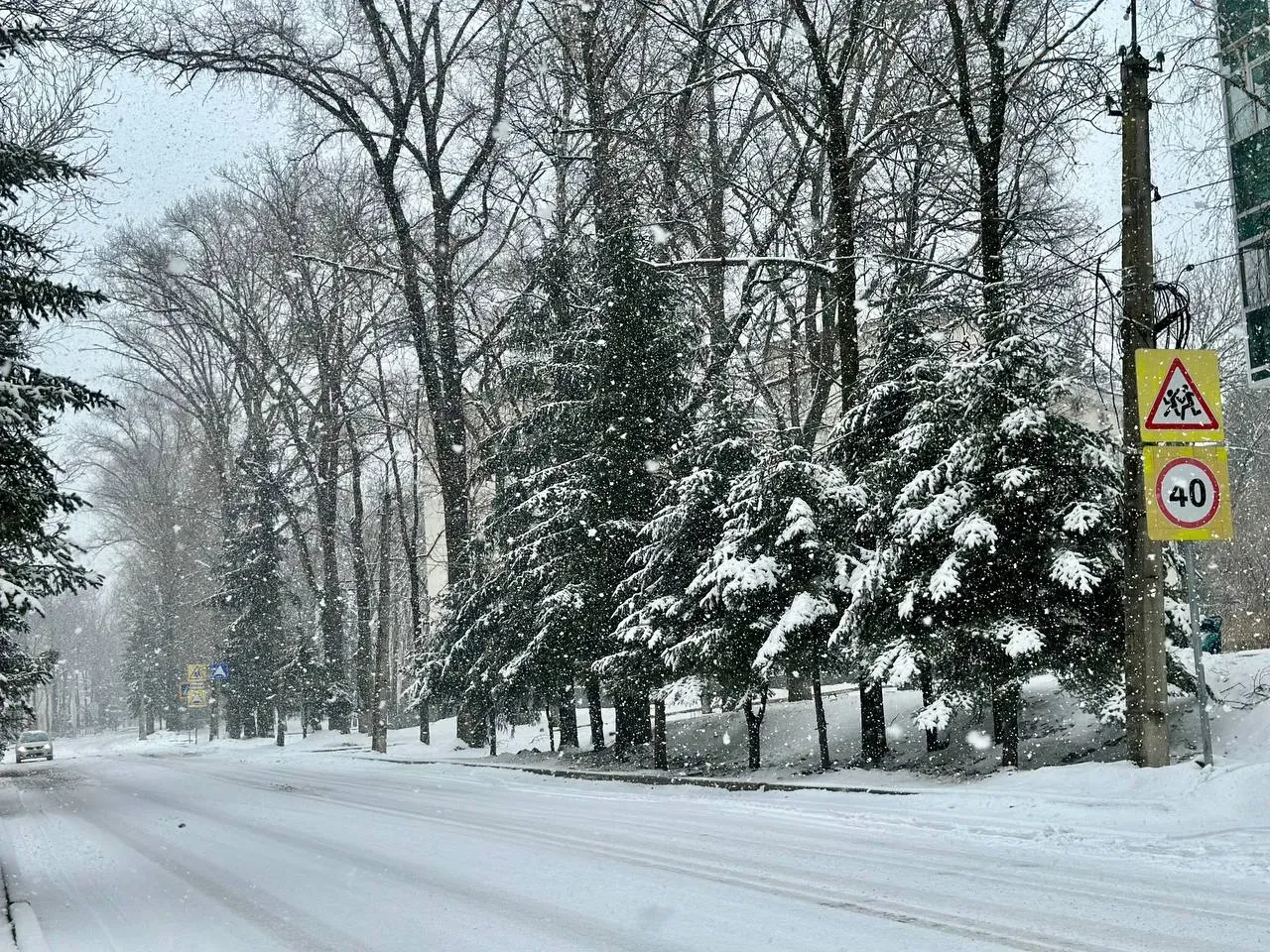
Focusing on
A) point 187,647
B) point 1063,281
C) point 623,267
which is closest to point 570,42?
point 623,267

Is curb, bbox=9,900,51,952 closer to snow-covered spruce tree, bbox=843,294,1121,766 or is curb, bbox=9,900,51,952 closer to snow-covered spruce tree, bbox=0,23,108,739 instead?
snow-covered spruce tree, bbox=0,23,108,739

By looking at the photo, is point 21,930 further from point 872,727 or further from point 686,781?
point 872,727

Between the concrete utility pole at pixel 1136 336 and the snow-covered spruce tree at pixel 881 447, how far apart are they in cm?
293

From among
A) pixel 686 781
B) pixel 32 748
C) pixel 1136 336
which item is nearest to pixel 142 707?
pixel 32 748

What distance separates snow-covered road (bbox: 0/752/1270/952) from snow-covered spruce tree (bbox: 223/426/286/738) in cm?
3469

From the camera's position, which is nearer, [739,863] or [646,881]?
[646,881]

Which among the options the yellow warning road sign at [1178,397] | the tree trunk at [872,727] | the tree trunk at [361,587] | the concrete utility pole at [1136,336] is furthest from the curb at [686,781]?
the tree trunk at [361,587]

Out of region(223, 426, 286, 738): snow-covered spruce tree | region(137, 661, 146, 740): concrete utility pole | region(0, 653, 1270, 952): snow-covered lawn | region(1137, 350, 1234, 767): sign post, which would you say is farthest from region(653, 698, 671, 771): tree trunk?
region(137, 661, 146, 740): concrete utility pole

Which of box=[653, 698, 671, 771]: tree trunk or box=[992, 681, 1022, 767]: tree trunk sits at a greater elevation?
box=[992, 681, 1022, 767]: tree trunk

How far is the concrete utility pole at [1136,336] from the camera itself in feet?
36.2

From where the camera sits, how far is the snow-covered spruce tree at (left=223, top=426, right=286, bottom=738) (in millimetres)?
48812

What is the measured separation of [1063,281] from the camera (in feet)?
50.2

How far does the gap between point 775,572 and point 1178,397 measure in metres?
6.66

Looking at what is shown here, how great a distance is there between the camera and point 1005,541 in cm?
1314
